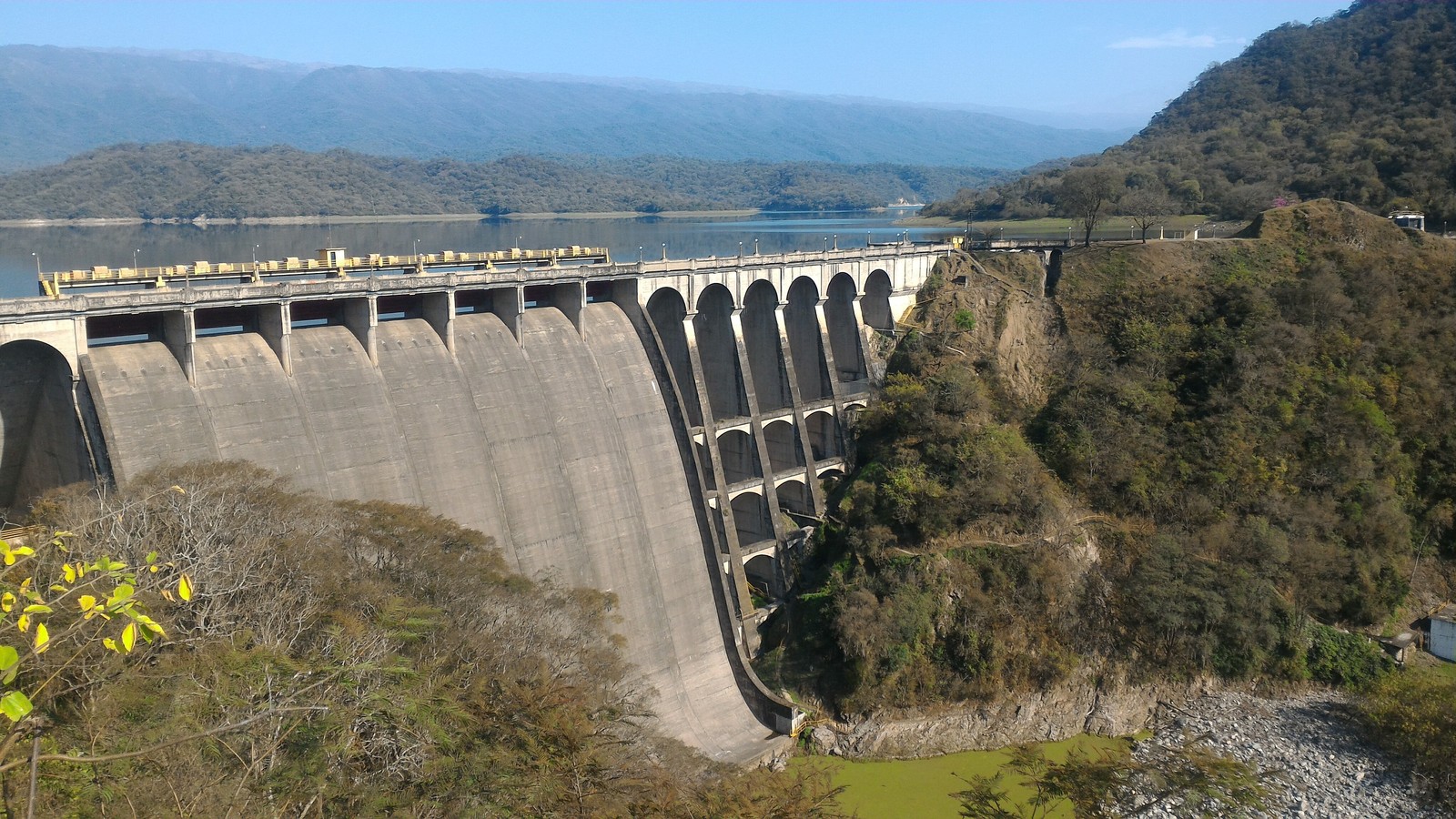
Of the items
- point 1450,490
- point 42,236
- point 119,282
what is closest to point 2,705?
point 119,282

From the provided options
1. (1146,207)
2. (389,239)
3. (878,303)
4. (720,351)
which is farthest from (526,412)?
(389,239)

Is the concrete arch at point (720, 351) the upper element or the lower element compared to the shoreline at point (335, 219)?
lower

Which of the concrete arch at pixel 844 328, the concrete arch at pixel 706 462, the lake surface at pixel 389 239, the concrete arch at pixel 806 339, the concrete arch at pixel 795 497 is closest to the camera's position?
the concrete arch at pixel 706 462

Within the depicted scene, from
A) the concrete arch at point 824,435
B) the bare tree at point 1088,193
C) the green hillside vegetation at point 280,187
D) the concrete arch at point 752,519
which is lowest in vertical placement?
the concrete arch at point 752,519

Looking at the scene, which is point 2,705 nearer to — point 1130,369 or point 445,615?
→ point 445,615

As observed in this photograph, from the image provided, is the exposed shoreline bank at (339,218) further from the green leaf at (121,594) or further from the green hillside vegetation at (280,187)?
the green leaf at (121,594)

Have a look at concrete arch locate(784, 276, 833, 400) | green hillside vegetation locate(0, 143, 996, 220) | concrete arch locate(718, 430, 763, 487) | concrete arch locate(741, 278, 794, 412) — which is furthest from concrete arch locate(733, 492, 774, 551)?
green hillside vegetation locate(0, 143, 996, 220)

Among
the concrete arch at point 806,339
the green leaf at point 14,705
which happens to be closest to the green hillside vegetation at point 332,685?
the green leaf at point 14,705
